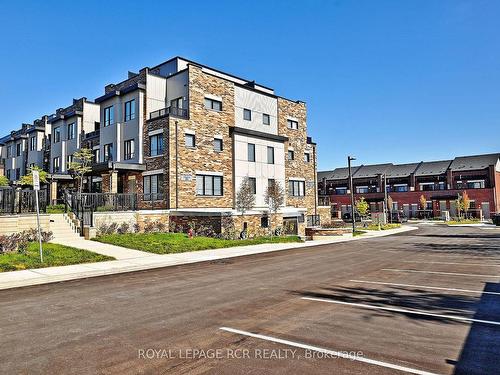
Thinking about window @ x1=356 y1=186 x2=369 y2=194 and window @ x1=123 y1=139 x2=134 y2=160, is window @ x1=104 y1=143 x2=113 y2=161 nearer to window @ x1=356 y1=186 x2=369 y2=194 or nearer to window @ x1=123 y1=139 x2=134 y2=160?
window @ x1=123 y1=139 x2=134 y2=160

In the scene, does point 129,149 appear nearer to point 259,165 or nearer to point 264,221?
point 259,165

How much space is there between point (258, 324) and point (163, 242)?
14.7 meters

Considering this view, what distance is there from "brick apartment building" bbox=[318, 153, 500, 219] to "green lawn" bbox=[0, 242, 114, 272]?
1927 inches

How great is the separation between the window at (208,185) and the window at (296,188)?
34.4 feet

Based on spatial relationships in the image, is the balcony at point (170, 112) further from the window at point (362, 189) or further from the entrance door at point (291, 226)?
the window at point (362, 189)

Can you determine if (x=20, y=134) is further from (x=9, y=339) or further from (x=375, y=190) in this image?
(x=375, y=190)

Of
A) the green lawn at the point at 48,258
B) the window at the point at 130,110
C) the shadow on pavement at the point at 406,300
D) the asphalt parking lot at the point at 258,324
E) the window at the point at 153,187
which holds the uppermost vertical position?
the window at the point at 130,110

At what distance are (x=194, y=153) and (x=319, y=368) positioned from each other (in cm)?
2493

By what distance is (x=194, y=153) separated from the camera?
2844cm

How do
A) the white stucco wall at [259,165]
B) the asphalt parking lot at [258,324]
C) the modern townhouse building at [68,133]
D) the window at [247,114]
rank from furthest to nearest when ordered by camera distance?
the modern townhouse building at [68,133]
the window at [247,114]
the white stucco wall at [259,165]
the asphalt parking lot at [258,324]

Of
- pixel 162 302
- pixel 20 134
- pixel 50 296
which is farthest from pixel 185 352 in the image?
pixel 20 134

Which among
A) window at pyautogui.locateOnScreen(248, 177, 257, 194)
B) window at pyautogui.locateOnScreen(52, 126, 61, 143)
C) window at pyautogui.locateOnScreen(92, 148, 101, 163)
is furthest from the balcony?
window at pyautogui.locateOnScreen(52, 126, 61, 143)

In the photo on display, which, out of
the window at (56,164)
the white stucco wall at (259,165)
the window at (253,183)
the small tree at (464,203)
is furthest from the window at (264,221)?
the small tree at (464,203)

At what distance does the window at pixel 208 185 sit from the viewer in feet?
94.4
